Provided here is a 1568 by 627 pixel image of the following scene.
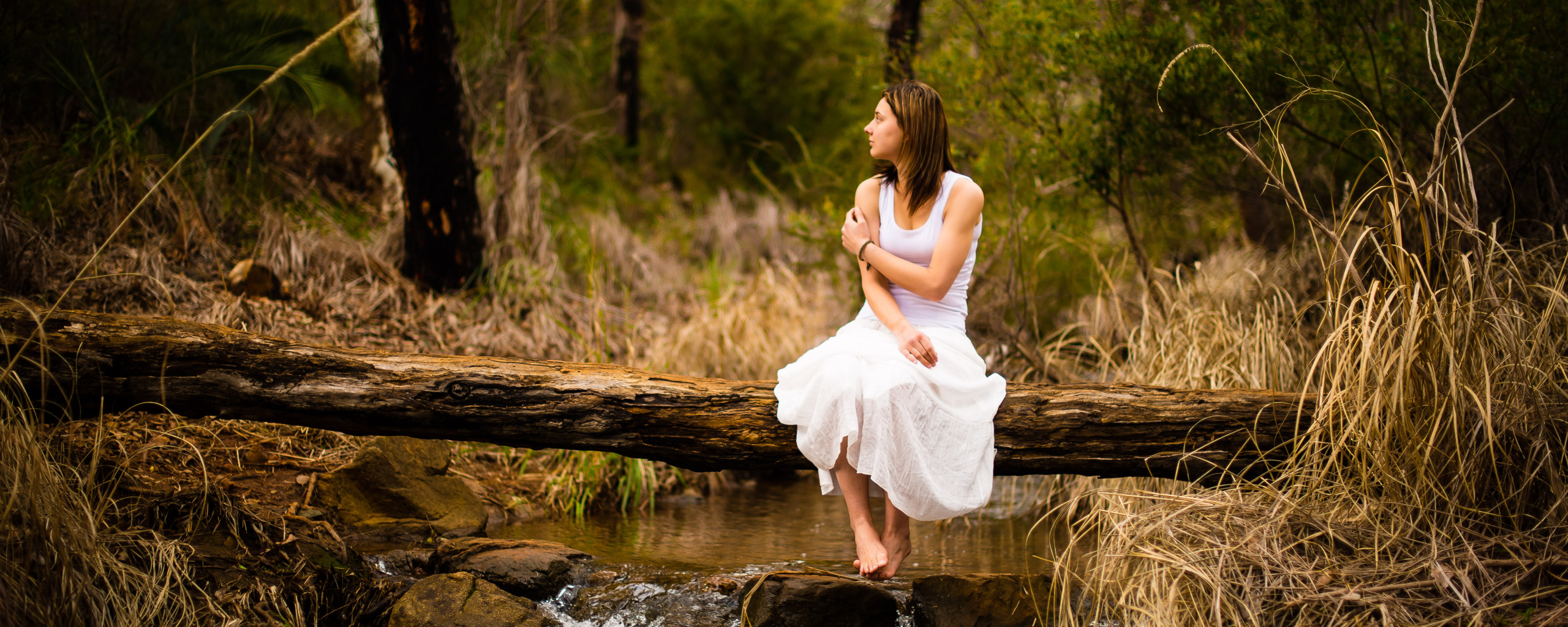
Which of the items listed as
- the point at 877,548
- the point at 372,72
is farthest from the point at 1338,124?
the point at 372,72

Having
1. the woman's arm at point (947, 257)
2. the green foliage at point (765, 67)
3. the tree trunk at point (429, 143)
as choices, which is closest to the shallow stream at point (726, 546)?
the woman's arm at point (947, 257)

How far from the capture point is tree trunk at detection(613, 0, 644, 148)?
41.9 feet

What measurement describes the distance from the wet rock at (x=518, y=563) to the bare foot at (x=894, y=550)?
1173 mm

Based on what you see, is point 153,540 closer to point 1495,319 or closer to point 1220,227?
point 1495,319

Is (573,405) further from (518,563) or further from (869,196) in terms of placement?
(869,196)

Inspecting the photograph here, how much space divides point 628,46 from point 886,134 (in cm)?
1052

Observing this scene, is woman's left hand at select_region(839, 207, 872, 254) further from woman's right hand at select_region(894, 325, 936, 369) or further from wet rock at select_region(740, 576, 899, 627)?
wet rock at select_region(740, 576, 899, 627)

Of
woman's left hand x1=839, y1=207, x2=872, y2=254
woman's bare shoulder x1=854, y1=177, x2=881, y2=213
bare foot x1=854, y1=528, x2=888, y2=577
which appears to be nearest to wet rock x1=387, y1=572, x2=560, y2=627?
bare foot x1=854, y1=528, x2=888, y2=577

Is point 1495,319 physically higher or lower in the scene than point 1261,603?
higher

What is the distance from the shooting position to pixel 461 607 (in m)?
Result: 2.92

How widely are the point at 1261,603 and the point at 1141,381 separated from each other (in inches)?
70.4

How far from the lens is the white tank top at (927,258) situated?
10.6ft

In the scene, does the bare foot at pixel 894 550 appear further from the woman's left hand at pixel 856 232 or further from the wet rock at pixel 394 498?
the wet rock at pixel 394 498

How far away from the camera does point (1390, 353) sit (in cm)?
263
